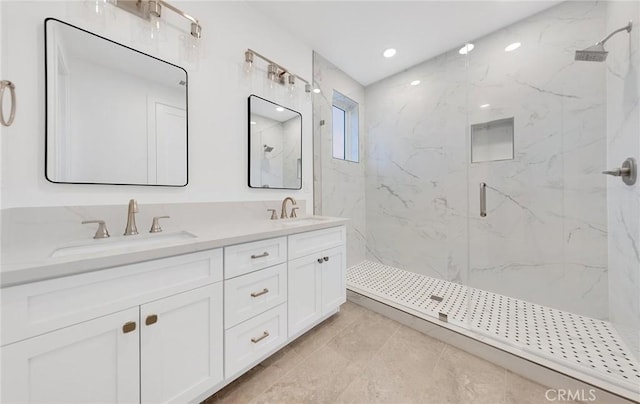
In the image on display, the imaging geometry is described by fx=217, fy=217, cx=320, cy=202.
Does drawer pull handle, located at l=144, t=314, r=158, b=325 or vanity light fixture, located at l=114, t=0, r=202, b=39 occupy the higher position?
vanity light fixture, located at l=114, t=0, r=202, b=39

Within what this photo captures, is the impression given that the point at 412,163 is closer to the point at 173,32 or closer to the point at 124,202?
the point at 173,32

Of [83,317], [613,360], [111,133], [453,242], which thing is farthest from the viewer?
[453,242]

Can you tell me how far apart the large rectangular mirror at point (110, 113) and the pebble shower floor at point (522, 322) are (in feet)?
6.21

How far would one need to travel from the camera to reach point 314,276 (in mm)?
1514

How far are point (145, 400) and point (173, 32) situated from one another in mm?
1853

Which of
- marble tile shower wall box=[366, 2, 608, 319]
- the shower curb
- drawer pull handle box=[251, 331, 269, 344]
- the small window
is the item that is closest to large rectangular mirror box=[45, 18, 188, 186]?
drawer pull handle box=[251, 331, 269, 344]

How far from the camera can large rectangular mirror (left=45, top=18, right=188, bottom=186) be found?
97 centimetres

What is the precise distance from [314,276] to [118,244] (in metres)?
1.08

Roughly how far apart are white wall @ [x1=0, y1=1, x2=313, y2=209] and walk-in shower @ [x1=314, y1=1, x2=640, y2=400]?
600 millimetres

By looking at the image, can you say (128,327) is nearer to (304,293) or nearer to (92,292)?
(92,292)

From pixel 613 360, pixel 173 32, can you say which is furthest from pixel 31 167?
pixel 613 360

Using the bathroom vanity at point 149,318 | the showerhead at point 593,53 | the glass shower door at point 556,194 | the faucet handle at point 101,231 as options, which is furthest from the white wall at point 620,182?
the faucet handle at point 101,231

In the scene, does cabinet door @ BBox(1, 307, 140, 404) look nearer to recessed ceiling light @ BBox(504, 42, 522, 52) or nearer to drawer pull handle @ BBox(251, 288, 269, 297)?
drawer pull handle @ BBox(251, 288, 269, 297)

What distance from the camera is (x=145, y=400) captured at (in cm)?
83
